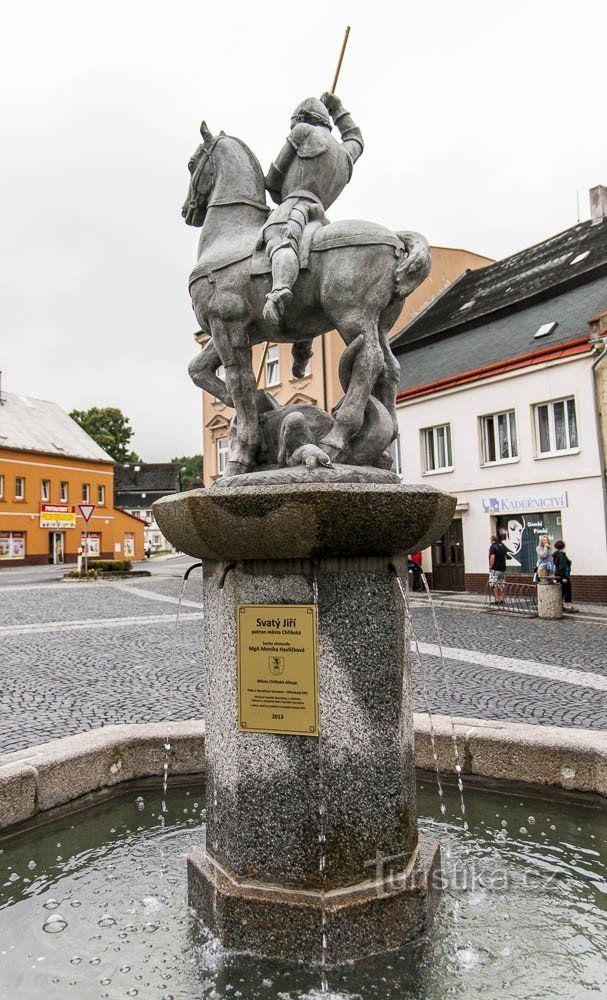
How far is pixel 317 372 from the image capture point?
22.7m

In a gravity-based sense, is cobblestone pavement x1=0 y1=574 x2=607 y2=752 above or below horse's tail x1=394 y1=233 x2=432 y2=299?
below

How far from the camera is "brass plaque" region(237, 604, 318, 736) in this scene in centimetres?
257

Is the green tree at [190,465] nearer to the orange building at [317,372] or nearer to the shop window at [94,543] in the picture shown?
the shop window at [94,543]

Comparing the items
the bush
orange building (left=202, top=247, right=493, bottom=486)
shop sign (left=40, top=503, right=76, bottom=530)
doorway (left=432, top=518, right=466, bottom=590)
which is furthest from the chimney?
shop sign (left=40, top=503, right=76, bottom=530)

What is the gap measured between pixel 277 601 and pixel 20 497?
A: 4293 cm

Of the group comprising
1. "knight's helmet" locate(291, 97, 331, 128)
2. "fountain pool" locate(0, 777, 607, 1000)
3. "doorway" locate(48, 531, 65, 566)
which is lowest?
"fountain pool" locate(0, 777, 607, 1000)

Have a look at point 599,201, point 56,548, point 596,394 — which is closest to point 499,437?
point 596,394

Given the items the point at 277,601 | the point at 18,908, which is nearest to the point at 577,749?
the point at 277,601

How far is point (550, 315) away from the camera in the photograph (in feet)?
62.2

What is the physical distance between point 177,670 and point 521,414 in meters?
13.0

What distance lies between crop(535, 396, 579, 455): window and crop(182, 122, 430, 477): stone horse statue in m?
14.9

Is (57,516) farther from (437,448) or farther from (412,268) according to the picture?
(412,268)

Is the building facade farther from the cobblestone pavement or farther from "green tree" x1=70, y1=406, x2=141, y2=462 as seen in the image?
the cobblestone pavement

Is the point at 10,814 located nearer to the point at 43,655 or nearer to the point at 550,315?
the point at 43,655
